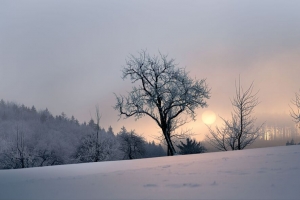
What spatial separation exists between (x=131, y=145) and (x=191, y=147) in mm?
24077

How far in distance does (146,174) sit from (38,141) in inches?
2526

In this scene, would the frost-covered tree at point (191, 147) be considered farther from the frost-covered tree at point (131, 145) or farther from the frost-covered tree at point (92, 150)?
the frost-covered tree at point (131, 145)

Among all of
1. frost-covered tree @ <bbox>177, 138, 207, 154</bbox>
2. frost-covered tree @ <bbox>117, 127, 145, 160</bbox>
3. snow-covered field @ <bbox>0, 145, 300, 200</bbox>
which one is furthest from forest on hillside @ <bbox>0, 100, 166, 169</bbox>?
snow-covered field @ <bbox>0, 145, 300, 200</bbox>

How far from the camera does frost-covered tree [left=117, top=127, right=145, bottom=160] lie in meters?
50.1

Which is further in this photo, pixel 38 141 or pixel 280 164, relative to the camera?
pixel 38 141

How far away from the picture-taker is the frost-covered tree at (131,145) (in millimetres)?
50084

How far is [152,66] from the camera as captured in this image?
2564 centimetres

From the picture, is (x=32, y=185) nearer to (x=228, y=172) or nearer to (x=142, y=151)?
(x=228, y=172)

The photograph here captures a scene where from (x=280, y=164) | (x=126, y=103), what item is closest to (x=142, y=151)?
(x=126, y=103)

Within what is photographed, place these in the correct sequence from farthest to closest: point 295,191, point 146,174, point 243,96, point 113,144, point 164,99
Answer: point 113,144 < point 164,99 < point 243,96 < point 146,174 < point 295,191

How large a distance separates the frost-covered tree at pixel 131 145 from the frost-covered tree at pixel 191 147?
2054 cm

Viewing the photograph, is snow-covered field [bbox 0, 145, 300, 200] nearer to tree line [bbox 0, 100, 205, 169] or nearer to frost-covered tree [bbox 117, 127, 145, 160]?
tree line [bbox 0, 100, 205, 169]

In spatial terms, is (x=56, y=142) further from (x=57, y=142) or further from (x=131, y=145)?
(x=131, y=145)

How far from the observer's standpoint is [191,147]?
28.9m
